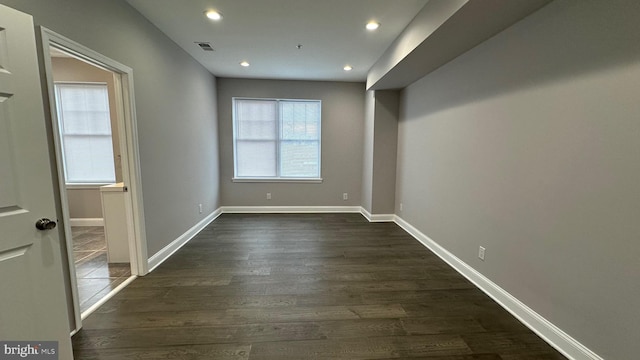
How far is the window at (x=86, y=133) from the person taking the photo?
412cm

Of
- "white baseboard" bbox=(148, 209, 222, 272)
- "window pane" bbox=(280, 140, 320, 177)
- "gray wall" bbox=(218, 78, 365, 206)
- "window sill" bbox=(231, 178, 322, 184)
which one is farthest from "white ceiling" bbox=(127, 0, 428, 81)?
"white baseboard" bbox=(148, 209, 222, 272)

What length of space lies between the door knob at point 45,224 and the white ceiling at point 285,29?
207cm

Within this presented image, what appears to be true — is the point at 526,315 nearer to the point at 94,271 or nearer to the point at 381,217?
the point at 381,217

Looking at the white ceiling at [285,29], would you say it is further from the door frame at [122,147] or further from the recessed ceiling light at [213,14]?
the door frame at [122,147]

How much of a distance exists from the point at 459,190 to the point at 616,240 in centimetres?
141

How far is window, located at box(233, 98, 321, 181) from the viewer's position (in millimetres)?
5078

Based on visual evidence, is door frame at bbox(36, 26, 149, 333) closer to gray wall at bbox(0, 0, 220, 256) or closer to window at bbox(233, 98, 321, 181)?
gray wall at bbox(0, 0, 220, 256)

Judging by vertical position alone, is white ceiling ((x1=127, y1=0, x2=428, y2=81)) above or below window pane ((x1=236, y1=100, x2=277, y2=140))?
above

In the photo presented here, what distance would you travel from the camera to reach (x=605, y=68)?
1.45 m

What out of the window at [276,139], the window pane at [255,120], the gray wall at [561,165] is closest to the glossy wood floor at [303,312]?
the gray wall at [561,165]

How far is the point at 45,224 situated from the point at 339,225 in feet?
12.0

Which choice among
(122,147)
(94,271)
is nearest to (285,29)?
(122,147)

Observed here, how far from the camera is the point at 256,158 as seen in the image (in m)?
5.23

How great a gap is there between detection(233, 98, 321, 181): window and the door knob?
3751 mm
